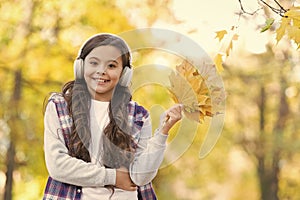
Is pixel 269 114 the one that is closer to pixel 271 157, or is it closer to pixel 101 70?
pixel 271 157

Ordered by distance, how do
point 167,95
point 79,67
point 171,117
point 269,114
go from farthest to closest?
point 269,114 → point 167,95 → point 79,67 → point 171,117

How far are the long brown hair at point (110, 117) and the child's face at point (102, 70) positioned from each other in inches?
0.6

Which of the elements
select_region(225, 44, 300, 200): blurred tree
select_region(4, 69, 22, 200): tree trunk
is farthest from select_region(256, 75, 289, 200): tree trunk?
select_region(4, 69, 22, 200): tree trunk

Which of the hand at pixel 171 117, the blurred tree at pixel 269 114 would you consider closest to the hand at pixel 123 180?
the hand at pixel 171 117

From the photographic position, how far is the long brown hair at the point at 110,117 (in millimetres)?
1601

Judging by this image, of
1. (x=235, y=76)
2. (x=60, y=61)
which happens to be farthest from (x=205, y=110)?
(x=235, y=76)

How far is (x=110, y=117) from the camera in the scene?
165 centimetres

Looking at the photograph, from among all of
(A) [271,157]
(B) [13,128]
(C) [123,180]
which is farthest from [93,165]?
(A) [271,157]

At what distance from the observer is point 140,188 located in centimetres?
166

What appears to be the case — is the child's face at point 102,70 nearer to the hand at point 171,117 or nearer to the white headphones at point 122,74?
the white headphones at point 122,74

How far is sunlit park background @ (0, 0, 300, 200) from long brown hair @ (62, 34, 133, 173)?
3.26 meters

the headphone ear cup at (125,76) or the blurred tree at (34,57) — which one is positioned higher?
the blurred tree at (34,57)

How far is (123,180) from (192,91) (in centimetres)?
26

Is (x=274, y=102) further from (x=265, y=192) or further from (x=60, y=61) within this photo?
(x=60, y=61)
